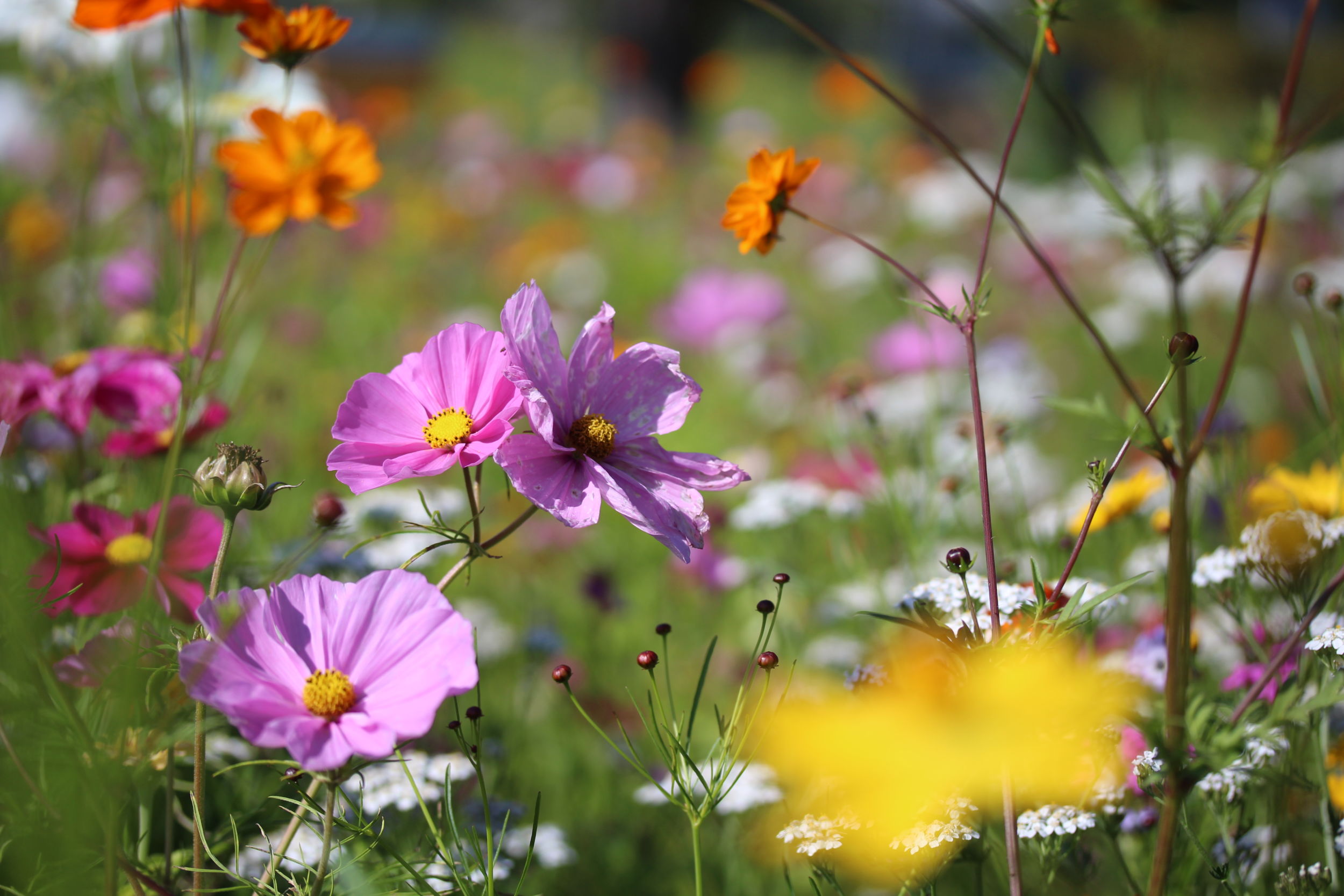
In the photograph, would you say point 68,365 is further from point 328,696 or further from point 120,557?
point 328,696

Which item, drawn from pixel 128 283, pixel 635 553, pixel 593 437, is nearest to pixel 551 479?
pixel 593 437

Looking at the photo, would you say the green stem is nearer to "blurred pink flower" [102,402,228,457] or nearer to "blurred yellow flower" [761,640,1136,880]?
"blurred yellow flower" [761,640,1136,880]

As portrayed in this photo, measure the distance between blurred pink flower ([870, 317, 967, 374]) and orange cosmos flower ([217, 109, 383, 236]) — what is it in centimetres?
136

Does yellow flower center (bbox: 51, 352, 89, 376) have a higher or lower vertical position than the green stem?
higher

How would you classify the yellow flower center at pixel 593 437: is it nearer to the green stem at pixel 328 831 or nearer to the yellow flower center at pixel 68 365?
the green stem at pixel 328 831

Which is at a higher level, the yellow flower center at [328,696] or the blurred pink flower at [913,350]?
the blurred pink flower at [913,350]

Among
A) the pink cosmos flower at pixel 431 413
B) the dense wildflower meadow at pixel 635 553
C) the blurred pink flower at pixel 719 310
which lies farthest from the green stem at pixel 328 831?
the blurred pink flower at pixel 719 310

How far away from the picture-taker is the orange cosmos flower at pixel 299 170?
0.74m

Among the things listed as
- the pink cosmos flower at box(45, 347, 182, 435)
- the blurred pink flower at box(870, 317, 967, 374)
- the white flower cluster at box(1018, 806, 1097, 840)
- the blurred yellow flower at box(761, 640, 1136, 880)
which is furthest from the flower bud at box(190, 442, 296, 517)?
the blurred pink flower at box(870, 317, 967, 374)

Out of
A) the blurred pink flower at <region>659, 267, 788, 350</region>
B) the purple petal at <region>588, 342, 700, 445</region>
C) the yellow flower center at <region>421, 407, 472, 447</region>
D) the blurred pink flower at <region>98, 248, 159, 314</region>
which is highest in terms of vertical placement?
the blurred pink flower at <region>659, 267, 788, 350</region>

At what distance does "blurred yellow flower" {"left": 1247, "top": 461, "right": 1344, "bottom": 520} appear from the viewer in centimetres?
87

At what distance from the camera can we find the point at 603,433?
1.92 feet

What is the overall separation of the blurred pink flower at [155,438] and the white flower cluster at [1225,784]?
0.82 m

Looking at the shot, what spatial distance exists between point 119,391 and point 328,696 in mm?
463
